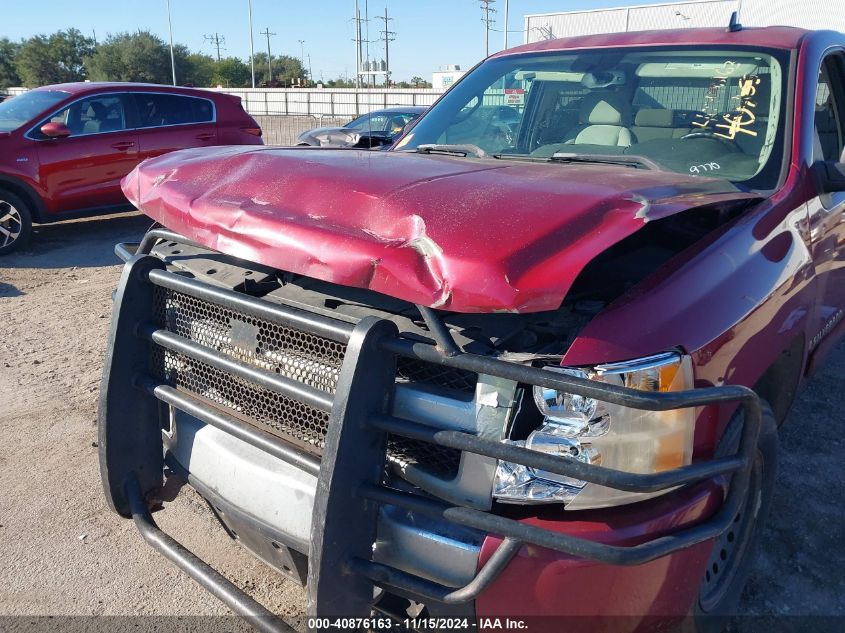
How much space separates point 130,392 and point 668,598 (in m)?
1.76

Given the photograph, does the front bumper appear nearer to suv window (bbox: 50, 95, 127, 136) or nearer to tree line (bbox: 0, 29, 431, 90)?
suv window (bbox: 50, 95, 127, 136)

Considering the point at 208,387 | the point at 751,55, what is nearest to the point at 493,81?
the point at 751,55

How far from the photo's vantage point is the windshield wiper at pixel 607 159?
2.79 meters

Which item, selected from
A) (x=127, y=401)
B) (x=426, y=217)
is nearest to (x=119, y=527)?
(x=127, y=401)

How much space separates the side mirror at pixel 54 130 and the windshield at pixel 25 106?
27cm

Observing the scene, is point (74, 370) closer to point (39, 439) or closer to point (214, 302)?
point (39, 439)

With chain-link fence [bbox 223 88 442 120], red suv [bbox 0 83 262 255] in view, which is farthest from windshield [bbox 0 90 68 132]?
chain-link fence [bbox 223 88 442 120]

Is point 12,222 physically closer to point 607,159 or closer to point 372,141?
point 372,141

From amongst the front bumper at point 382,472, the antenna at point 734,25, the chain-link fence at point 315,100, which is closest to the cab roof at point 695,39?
the antenna at point 734,25

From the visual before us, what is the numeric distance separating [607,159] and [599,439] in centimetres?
151

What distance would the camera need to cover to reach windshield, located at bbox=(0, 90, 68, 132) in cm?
823

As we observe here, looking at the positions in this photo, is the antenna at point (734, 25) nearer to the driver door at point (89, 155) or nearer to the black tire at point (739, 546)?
the black tire at point (739, 546)

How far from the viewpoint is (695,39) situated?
332cm

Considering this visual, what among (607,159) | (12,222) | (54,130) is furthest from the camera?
(54,130)
